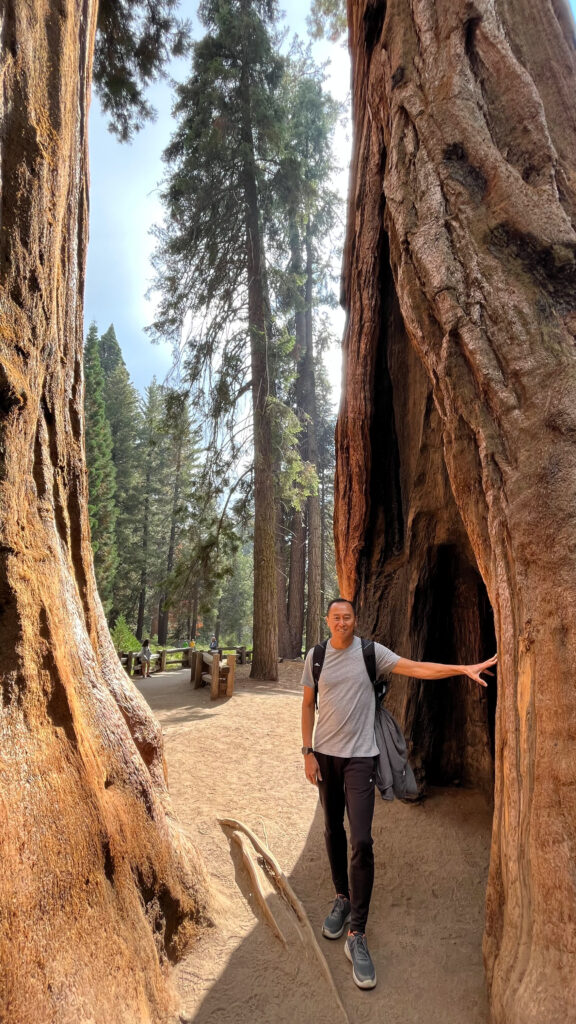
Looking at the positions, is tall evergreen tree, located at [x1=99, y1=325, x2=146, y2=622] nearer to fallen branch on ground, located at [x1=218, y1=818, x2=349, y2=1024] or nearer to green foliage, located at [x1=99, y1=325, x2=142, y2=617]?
green foliage, located at [x1=99, y1=325, x2=142, y2=617]

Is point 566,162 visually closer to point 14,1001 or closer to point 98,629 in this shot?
point 98,629

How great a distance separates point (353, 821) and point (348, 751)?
0.36 meters

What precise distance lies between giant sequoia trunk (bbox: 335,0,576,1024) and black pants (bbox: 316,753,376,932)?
65cm

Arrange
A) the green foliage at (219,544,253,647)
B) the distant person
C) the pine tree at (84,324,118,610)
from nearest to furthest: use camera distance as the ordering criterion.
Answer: the distant person < the pine tree at (84,324,118,610) < the green foliage at (219,544,253,647)

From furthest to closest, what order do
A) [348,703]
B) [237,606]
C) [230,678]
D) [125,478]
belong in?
[237,606] → [125,478] → [230,678] → [348,703]

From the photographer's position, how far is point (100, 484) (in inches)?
992

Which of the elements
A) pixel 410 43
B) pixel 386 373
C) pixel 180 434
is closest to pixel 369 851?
pixel 386 373

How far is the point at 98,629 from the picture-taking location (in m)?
3.09

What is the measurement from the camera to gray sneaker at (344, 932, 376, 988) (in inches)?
106

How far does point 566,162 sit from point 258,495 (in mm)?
9904

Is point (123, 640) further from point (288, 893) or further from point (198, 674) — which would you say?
point (288, 893)

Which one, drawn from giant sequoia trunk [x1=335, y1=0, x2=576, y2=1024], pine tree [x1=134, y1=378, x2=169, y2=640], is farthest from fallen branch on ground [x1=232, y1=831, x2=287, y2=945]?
pine tree [x1=134, y1=378, x2=169, y2=640]

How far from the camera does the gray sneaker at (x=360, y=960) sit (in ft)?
8.84

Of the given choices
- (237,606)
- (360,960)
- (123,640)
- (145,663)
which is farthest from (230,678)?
(237,606)
